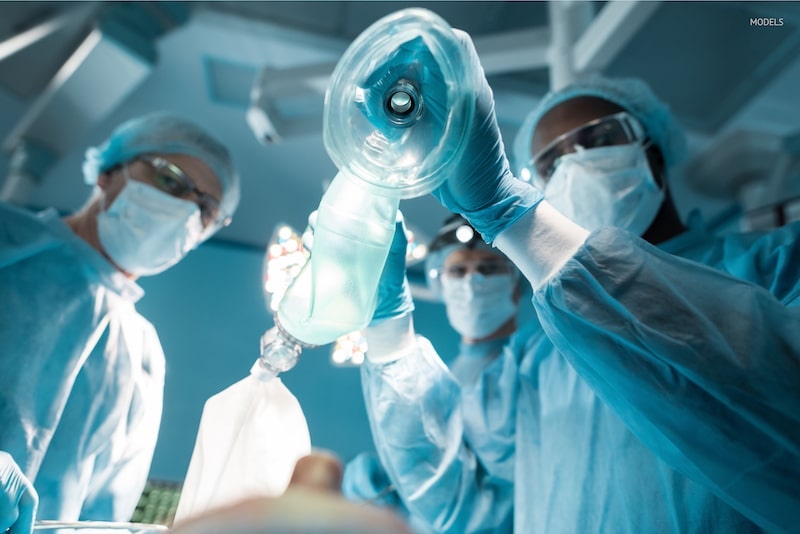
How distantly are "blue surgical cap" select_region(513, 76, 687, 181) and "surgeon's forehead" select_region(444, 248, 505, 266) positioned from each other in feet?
2.00

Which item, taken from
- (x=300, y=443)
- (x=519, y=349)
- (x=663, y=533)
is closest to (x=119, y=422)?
(x=300, y=443)

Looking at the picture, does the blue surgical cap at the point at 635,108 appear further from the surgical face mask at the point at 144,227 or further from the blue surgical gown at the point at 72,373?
the blue surgical gown at the point at 72,373

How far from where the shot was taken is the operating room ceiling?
2633 mm

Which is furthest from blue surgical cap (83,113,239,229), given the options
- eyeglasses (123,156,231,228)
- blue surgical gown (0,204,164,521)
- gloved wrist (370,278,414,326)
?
gloved wrist (370,278,414,326)

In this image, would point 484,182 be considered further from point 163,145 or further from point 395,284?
point 163,145

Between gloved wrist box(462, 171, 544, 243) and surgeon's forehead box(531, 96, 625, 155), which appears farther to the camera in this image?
surgeon's forehead box(531, 96, 625, 155)

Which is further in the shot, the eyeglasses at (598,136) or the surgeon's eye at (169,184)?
the surgeon's eye at (169,184)

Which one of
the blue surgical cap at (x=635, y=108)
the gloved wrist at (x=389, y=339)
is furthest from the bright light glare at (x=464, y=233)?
the gloved wrist at (x=389, y=339)

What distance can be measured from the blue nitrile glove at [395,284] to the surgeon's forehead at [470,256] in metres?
0.98

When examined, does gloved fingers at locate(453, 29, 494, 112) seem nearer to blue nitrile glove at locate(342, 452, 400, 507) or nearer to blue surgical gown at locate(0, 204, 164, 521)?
blue surgical gown at locate(0, 204, 164, 521)

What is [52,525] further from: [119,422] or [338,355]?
[338,355]

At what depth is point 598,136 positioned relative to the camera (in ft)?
4.91

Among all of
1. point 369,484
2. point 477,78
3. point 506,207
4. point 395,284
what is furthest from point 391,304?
point 369,484

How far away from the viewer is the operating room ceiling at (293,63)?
2.63 m
